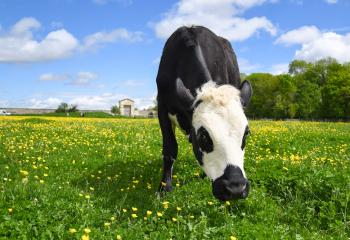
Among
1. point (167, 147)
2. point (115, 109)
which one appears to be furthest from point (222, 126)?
point (115, 109)

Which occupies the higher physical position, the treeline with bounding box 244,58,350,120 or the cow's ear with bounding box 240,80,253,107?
the treeline with bounding box 244,58,350,120

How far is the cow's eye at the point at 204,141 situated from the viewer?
5706mm

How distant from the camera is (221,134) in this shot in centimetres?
553

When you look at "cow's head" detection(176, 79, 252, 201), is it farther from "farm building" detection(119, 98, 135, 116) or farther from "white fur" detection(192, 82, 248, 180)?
"farm building" detection(119, 98, 135, 116)

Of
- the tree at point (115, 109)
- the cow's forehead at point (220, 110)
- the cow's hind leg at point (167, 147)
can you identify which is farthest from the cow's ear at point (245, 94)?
the tree at point (115, 109)

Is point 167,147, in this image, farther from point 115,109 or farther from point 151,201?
point 115,109

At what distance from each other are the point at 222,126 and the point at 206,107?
44 centimetres

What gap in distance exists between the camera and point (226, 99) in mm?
5793

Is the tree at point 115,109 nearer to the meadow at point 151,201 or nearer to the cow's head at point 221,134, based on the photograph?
the meadow at point 151,201

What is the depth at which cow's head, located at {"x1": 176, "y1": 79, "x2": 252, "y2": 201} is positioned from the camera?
5.23m

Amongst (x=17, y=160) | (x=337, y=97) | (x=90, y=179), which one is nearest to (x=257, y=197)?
(x=90, y=179)

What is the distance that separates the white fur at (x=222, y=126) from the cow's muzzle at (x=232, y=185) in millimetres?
105

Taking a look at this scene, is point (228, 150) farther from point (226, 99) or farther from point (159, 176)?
point (159, 176)

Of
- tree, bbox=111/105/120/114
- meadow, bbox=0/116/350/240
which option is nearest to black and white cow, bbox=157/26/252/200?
meadow, bbox=0/116/350/240
